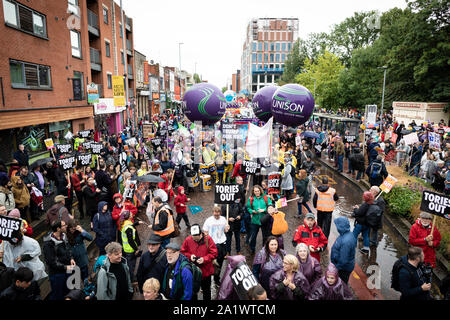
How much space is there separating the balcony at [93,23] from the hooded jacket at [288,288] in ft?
83.4

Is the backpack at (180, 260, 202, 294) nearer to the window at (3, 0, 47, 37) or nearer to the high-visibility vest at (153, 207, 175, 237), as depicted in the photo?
the high-visibility vest at (153, 207, 175, 237)

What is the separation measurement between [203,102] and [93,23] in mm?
17228

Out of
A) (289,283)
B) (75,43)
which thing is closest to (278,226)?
(289,283)

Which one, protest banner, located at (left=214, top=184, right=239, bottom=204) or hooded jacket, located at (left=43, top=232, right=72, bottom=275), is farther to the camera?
protest banner, located at (left=214, top=184, right=239, bottom=204)

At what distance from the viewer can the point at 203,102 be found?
1372 centimetres

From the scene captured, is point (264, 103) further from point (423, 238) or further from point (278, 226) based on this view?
point (423, 238)

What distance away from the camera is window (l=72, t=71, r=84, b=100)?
19.9 metres

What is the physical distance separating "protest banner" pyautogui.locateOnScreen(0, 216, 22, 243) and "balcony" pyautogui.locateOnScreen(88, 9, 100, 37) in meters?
23.0

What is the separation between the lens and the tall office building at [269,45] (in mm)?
106875

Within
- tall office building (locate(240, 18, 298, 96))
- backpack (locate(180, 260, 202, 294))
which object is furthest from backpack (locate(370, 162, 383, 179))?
tall office building (locate(240, 18, 298, 96))

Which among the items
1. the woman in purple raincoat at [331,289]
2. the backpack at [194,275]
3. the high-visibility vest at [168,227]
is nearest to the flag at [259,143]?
the high-visibility vest at [168,227]

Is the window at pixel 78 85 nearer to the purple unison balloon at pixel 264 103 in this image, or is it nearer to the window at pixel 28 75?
the window at pixel 28 75
